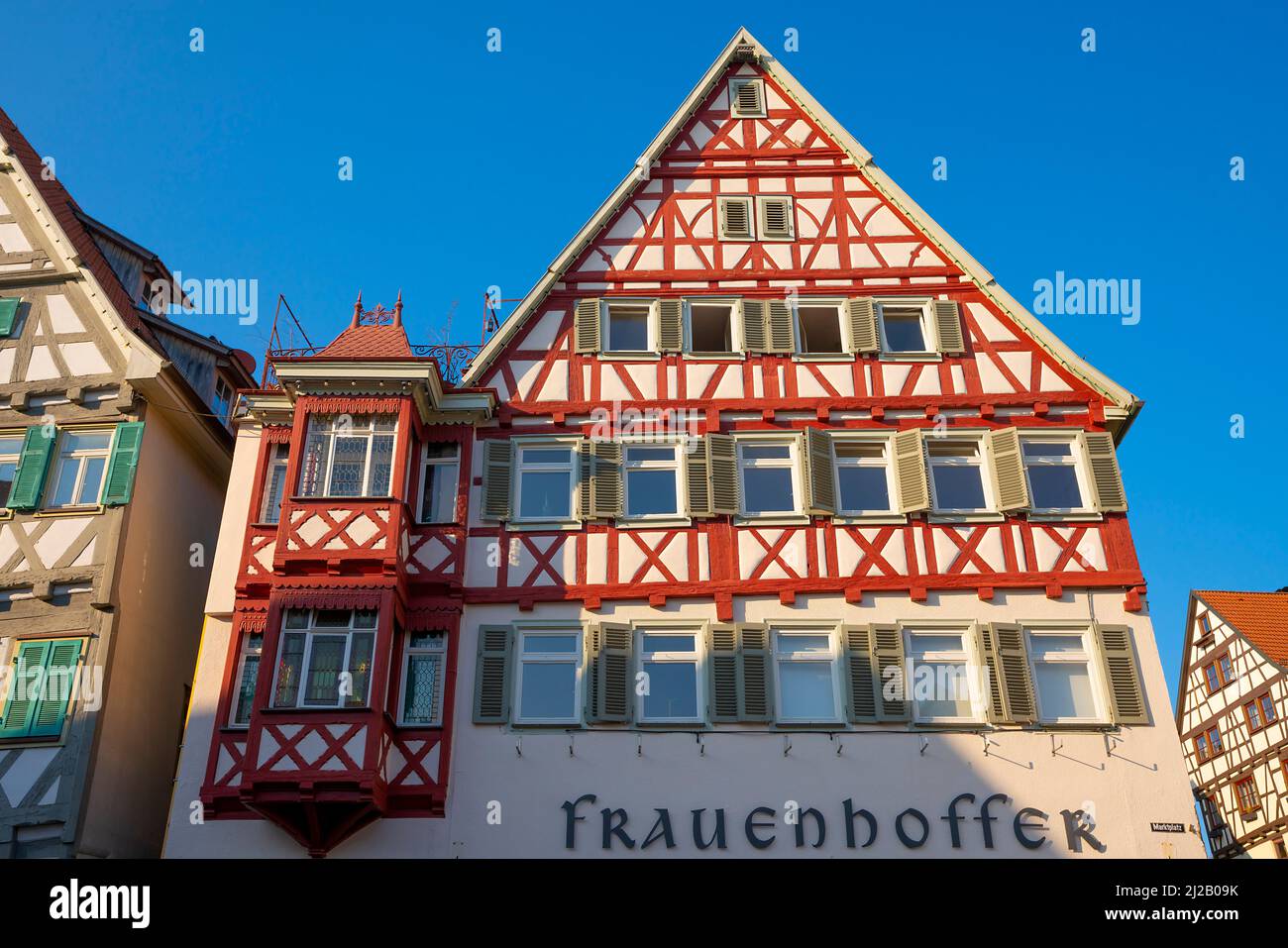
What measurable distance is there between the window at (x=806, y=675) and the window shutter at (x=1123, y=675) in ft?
12.7

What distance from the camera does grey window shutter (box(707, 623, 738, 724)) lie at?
19.2m

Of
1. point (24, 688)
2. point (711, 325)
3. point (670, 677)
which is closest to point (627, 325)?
point (711, 325)

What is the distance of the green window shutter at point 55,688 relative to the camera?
19.2 metres

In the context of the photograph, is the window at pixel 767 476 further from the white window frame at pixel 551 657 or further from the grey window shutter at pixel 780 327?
the white window frame at pixel 551 657

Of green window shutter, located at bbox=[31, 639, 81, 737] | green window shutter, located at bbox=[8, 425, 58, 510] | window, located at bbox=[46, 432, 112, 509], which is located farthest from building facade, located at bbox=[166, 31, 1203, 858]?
green window shutter, located at bbox=[8, 425, 58, 510]

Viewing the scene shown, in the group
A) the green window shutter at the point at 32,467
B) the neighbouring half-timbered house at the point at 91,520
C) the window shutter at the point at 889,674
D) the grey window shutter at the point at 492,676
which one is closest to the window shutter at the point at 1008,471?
the window shutter at the point at 889,674

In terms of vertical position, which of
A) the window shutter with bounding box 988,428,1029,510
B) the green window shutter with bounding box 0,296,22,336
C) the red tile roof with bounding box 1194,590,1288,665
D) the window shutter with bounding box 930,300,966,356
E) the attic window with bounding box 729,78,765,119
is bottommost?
the window shutter with bounding box 988,428,1029,510

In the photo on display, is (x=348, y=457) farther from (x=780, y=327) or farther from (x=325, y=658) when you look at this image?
(x=780, y=327)

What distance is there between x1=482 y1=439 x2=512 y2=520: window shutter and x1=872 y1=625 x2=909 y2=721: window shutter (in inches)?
233

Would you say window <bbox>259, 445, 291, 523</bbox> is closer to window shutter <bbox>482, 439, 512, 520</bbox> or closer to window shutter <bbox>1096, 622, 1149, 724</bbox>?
window shutter <bbox>482, 439, 512, 520</bbox>
